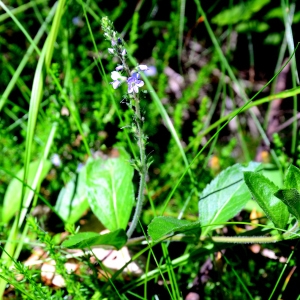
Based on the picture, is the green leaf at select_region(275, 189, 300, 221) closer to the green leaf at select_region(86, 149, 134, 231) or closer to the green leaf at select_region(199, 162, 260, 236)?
the green leaf at select_region(199, 162, 260, 236)

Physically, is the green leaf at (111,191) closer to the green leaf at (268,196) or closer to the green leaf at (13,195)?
the green leaf at (13,195)

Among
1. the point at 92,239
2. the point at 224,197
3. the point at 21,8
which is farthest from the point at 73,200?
the point at 21,8

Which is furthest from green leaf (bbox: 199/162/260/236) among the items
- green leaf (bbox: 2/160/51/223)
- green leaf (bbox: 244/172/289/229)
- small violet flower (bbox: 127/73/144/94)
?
green leaf (bbox: 2/160/51/223)

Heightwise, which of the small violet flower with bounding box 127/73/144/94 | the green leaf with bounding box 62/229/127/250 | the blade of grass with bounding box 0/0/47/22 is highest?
the blade of grass with bounding box 0/0/47/22

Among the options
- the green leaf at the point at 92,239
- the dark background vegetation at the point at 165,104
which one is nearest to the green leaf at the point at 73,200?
the dark background vegetation at the point at 165,104

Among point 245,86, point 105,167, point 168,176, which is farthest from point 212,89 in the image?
point 105,167

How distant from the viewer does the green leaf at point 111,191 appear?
56.5 inches

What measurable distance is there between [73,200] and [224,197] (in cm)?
61

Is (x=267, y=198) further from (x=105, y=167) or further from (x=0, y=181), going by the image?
(x=0, y=181)

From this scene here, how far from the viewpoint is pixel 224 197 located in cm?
138

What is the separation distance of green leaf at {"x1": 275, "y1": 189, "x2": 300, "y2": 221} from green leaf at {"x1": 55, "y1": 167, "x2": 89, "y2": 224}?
0.81 m

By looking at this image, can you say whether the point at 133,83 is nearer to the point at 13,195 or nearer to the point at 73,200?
the point at 73,200

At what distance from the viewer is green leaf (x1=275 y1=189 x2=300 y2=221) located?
1024mm

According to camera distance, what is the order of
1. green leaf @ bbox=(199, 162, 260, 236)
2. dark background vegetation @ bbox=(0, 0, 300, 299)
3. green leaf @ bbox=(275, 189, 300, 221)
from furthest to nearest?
dark background vegetation @ bbox=(0, 0, 300, 299) → green leaf @ bbox=(199, 162, 260, 236) → green leaf @ bbox=(275, 189, 300, 221)
